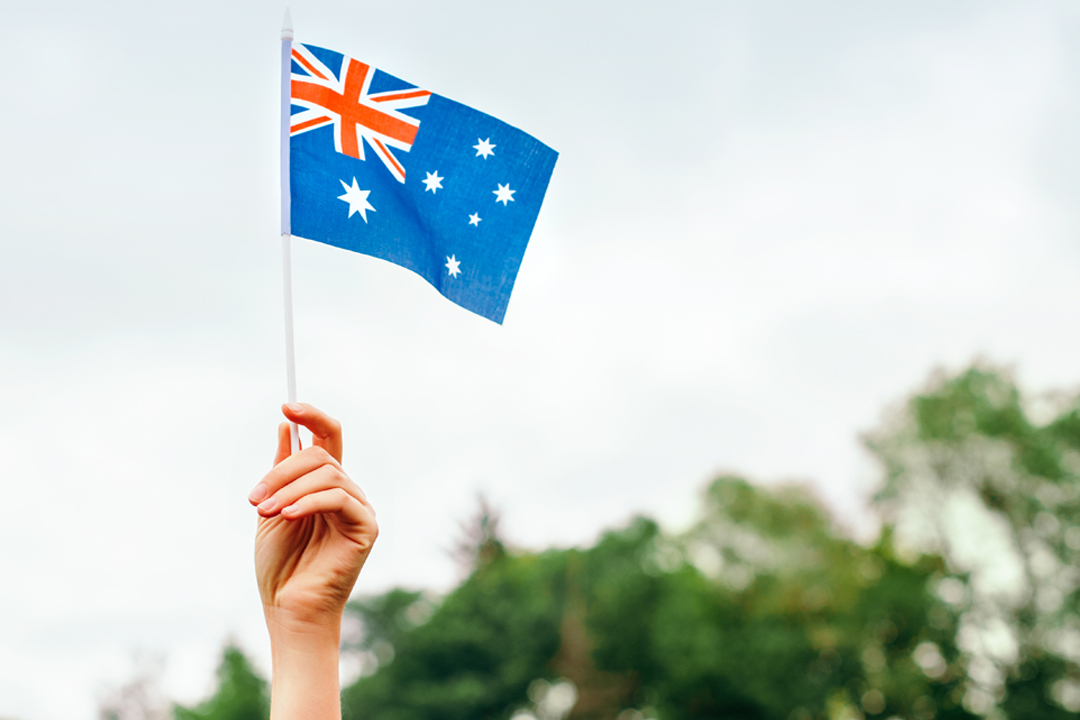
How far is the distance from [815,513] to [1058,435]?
41.8ft

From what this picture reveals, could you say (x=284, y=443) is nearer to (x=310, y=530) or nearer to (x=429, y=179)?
(x=310, y=530)

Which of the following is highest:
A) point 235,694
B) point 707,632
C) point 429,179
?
point 429,179

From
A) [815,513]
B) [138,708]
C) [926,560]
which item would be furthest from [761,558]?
[138,708]

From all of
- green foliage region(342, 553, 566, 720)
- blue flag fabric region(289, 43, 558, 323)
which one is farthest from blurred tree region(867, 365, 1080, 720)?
blue flag fabric region(289, 43, 558, 323)

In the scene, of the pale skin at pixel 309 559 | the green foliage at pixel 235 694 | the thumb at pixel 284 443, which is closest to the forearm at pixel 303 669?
the pale skin at pixel 309 559

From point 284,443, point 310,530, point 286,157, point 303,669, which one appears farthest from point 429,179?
point 303,669

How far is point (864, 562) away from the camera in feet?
148

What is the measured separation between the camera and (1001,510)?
38.5 m

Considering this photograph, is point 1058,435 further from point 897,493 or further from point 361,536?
point 361,536

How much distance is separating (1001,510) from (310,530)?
3944cm

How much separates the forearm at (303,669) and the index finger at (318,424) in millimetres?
561

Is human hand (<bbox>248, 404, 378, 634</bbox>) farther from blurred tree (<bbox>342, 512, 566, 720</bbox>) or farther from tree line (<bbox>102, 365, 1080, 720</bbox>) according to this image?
blurred tree (<bbox>342, 512, 566, 720</bbox>)

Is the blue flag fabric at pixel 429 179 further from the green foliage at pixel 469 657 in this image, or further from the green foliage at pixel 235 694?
the green foliage at pixel 469 657

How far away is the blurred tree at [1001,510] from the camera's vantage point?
36.7m
